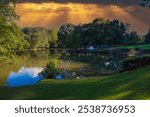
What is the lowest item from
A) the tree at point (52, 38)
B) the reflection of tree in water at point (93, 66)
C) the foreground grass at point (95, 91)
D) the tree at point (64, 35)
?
the tree at point (52, 38)

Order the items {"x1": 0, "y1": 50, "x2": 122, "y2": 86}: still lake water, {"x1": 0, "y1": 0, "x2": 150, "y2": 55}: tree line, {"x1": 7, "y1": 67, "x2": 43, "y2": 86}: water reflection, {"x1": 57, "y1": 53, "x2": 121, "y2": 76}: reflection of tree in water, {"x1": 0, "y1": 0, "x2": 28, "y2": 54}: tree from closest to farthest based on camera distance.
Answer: {"x1": 0, "y1": 0, "x2": 28, "y2": 54}: tree → {"x1": 7, "y1": 67, "x2": 43, "y2": 86}: water reflection → {"x1": 0, "y1": 50, "x2": 122, "y2": 86}: still lake water → {"x1": 57, "y1": 53, "x2": 121, "y2": 76}: reflection of tree in water → {"x1": 0, "y1": 0, "x2": 150, "y2": 55}: tree line

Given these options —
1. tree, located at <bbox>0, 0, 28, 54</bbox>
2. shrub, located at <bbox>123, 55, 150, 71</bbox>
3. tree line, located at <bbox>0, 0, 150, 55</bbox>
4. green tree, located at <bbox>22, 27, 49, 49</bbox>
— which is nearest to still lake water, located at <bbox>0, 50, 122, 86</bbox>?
tree, located at <bbox>0, 0, 28, 54</bbox>

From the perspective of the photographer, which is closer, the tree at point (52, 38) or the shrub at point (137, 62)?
the shrub at point (137, 62)

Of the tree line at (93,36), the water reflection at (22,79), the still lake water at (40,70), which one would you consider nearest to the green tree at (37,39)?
the tree line at (93,36)

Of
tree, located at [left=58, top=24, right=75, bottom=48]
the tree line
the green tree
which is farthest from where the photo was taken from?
the green tree

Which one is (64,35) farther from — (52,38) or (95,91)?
(95,91)

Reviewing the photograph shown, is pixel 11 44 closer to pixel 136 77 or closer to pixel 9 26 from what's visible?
pixel 9 26

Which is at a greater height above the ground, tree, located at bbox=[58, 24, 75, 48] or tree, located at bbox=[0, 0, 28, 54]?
tree, located at bbox=[0, 0, 28, 54]

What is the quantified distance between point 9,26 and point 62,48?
480ft

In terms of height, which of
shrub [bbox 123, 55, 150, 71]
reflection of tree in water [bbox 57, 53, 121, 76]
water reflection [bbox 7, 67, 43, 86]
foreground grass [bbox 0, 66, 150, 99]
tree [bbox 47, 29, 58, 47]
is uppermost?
foreground grass [bbox 0, 66, 150, 99]

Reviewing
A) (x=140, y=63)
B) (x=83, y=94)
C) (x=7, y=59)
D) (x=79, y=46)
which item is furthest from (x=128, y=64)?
(x=79, y=46)

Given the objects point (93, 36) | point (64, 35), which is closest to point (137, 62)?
point (93, 36)

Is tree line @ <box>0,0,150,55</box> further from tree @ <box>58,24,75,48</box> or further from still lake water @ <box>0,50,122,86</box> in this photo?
still lake water @ <box>0,50,122,86</box>

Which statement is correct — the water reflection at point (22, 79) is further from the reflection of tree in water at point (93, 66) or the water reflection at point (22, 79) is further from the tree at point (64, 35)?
the tree at point (64, 35)
